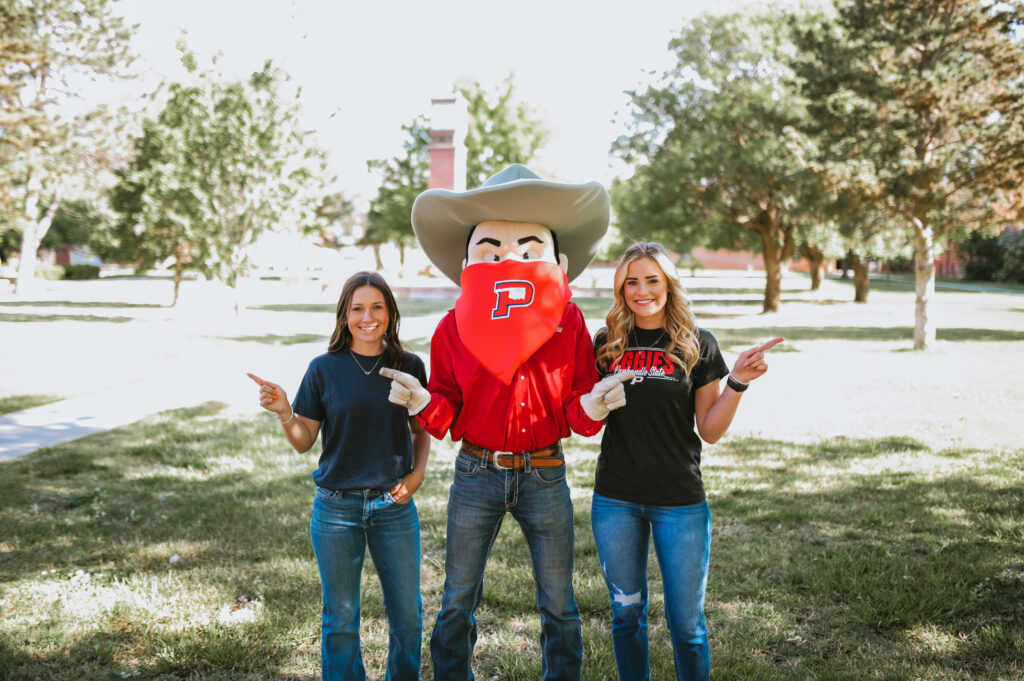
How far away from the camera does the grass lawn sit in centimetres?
337

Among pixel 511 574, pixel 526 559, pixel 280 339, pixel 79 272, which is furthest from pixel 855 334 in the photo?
pixel 79 272

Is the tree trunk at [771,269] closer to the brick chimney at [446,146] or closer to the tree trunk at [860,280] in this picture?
the tree trunk at [860,280]

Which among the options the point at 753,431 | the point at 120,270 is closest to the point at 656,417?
the point at 753,431

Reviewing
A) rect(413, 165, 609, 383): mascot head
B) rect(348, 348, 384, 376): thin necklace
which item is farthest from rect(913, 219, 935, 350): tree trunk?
Result: rect(348, 348, 384, 376): thin necklace

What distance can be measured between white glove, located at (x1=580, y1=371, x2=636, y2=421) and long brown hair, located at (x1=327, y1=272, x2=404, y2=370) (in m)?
0.78

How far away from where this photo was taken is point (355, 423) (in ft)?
9.14

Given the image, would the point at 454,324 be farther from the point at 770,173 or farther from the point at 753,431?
the point at 770,173

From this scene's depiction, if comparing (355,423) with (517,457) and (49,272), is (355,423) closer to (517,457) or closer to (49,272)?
(517,457)

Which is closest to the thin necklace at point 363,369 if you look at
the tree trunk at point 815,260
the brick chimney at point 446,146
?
the brick chimney at point 446,146

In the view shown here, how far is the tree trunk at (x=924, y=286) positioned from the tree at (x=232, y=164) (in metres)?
13.3

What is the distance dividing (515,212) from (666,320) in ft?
2.43

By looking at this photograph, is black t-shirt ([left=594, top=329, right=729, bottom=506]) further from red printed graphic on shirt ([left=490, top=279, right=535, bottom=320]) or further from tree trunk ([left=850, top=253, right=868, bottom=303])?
tree trunk ([left=850, top=253, right=868, bottom=303])

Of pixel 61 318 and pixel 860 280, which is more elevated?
pixel 860 280

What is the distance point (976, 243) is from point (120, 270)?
208ft
